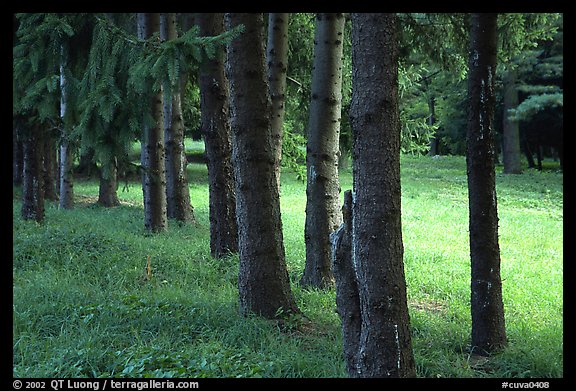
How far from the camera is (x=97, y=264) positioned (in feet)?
28.6

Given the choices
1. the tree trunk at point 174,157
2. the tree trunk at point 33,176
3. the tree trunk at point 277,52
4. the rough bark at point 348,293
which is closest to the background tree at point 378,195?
the rough bark at point 348,293

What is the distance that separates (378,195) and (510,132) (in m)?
29.1

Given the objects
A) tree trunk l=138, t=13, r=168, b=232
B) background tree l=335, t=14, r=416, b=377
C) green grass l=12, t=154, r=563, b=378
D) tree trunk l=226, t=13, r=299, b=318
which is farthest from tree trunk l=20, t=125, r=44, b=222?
background tree l=335, t=14, r=416, b=377

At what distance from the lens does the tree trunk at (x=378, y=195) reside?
4.43 meters

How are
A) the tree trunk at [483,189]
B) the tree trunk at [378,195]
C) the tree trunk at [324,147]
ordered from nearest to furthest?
1. the tree trunk at [378,195]
2. the tree trunk at [483,189]
3. the tree trunk at [324,147]

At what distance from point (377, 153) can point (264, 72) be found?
287 cm

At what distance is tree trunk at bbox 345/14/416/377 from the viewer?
4.43m

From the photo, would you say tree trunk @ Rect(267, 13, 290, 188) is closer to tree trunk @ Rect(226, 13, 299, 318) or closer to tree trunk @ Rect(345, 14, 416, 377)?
tree trunk @ Rect(226, 13, 299, 318)

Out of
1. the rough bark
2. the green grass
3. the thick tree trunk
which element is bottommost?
the green grass

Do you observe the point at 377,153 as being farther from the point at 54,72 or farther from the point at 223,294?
the point at 54,72

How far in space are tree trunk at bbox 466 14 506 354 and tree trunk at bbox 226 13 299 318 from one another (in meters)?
2.06

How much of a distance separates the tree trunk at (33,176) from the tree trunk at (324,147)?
616 cm

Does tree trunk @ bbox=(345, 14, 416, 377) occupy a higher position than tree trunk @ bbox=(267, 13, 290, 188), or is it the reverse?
tree trunk @ bbox=(267, 13, 290, 188)

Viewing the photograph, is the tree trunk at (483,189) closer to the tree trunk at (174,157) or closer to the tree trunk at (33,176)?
the tree trunk at (174,157)
